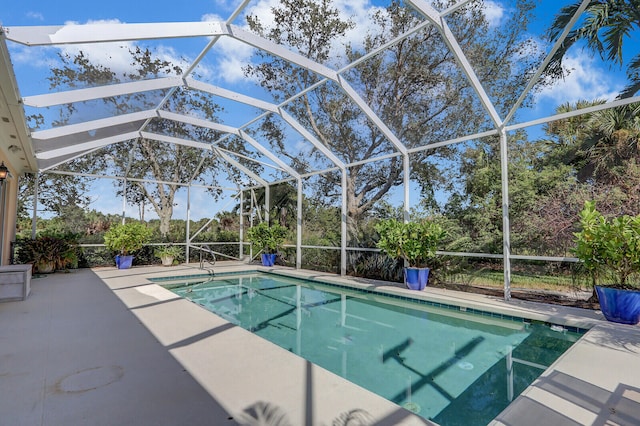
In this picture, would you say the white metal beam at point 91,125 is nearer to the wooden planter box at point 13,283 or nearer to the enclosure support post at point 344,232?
the wooden planter box at point 13,283

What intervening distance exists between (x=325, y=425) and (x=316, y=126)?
7.14 meters

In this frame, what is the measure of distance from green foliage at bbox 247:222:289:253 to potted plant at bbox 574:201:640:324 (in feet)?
25.0

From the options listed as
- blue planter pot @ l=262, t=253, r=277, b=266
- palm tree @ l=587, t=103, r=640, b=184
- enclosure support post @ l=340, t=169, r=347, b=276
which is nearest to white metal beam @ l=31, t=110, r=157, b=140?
enclosure support post @ l=340, t=169, r=347, b=276

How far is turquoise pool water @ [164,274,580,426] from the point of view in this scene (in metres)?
2.79

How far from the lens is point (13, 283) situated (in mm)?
5035

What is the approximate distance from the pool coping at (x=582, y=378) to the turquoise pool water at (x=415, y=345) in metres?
0.28

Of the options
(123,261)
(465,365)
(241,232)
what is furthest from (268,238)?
(465,365)

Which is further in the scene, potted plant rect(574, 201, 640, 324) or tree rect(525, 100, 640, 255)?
tree rect(525, 100, 640, 255)

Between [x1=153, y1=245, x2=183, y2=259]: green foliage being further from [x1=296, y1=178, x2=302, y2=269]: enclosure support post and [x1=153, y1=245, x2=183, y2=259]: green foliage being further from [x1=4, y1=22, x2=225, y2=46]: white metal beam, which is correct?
[x1=4, y1=22, x2=225, y2=46]: white metal beam

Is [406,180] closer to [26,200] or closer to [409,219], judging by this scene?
[409,219]

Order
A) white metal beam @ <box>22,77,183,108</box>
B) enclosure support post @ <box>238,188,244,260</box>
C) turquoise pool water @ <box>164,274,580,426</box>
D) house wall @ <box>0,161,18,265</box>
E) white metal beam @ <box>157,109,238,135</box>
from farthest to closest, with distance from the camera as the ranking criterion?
enclosure support post @ <box>238,188,244,260</box> < white metal beam @ <box>157,109,238,135</box> < house wall @ <box>0,161,18,265</box> < white metal beam @ <box>22,77,183,108</box> < turquoise pool water @ <box>164,274,580,426</box>

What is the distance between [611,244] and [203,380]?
4706 millimetres

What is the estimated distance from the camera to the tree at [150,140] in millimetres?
4961

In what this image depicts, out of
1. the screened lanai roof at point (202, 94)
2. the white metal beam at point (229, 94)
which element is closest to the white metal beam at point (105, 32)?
the screened lanai roof at point (202, 94)
